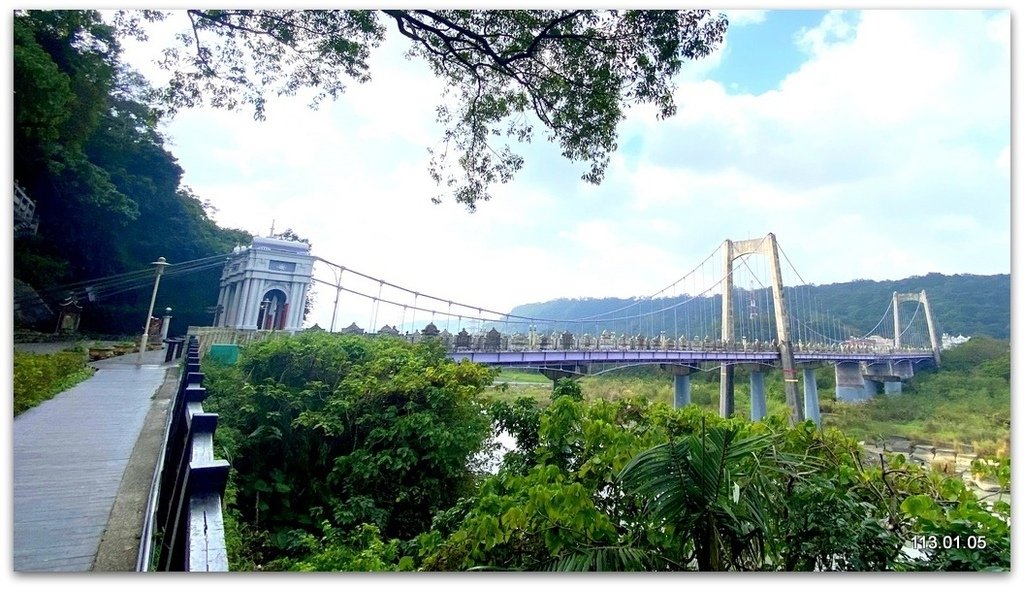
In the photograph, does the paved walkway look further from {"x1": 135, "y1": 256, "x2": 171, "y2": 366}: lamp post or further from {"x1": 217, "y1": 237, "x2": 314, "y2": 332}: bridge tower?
{"x1": 217, "y1": 237, "x2": 314, "y2": 332}: bridge tower

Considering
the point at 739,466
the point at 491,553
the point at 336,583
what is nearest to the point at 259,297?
the point at 336,583

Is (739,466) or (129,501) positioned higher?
(739,466)

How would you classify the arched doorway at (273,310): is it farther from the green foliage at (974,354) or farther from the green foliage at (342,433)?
the green foliage at (974,354)

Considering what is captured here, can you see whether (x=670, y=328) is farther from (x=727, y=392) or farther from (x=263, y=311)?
(x=263, y=311)

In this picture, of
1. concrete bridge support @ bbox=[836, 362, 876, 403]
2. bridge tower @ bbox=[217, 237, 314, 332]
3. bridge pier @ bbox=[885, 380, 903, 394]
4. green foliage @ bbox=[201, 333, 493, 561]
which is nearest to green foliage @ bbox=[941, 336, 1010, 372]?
bridge pier @ bbox=[885, 380, 903, 394]

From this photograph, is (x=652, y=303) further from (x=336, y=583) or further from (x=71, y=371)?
(x=71, y=371)

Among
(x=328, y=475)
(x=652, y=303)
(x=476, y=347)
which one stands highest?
(x=652, y=303)
